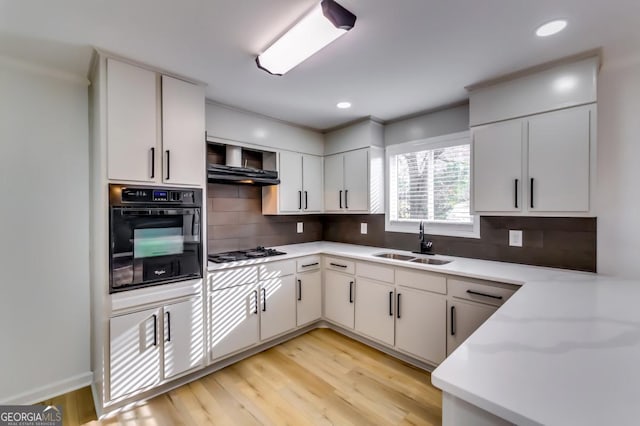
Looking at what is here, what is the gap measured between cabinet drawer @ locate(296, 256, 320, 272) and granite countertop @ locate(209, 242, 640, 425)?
6.55 ft

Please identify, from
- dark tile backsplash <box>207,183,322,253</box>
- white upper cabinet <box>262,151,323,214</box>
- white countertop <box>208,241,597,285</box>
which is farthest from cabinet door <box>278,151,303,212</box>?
white countertop <box>208,241,597,285</box>

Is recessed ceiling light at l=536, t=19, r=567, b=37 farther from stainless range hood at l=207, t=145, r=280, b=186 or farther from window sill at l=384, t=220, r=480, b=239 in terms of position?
stainless range hood at l=207, t=145, r=280, b=186

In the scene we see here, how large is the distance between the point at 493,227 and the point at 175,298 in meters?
2.81

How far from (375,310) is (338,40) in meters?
2.33

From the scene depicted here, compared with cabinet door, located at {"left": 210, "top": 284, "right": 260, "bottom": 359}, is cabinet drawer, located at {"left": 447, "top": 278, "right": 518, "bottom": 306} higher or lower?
higher

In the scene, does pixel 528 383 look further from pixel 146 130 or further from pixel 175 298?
pixel 146 130

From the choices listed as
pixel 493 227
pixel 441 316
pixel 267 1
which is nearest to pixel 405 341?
pixel 441 316

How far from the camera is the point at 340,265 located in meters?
3.11

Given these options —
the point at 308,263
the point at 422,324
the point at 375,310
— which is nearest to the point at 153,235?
the point at 308,263

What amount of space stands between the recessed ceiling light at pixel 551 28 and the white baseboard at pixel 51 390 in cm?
398

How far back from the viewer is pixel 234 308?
2549 mm

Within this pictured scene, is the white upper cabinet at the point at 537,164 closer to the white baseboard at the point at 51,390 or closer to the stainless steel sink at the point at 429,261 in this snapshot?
the stainless steel sink at the point at 429,261

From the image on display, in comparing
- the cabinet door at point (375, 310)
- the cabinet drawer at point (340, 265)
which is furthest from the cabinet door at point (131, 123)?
the cabinet door at point (375, 310)

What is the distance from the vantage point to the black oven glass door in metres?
1.94
